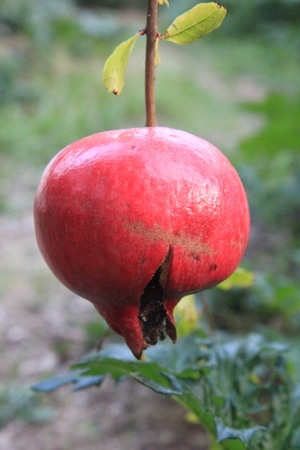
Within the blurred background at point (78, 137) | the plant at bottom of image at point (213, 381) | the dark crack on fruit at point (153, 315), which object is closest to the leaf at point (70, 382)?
the plant at bottom of image at point (213, 381)

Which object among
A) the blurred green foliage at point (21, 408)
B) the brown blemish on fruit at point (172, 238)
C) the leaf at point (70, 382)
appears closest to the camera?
the brown blemish on fruit at point (172, 238)

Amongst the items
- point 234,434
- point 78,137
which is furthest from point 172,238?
point 78,137

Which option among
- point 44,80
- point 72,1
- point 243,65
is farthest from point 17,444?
point 72,1

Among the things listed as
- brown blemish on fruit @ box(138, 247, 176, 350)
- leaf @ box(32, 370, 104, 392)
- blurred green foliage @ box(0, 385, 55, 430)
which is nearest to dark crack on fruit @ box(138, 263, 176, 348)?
brown blemish on fruit @ box(138, 247, 176, 350)

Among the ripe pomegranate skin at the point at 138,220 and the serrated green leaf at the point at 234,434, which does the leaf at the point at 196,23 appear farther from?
the serrated green leaf at the point at 234,434

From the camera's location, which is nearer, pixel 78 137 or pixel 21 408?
pixel 21 408

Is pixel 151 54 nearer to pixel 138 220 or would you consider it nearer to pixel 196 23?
pixel 196 23

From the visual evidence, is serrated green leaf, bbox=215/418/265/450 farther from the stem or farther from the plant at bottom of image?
the stem
